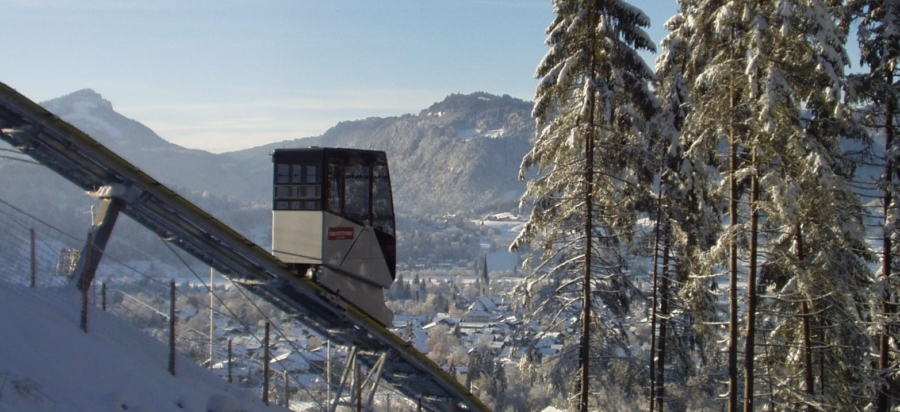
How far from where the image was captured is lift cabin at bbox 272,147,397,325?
1496 cm

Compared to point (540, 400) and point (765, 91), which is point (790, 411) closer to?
point (765, 91)

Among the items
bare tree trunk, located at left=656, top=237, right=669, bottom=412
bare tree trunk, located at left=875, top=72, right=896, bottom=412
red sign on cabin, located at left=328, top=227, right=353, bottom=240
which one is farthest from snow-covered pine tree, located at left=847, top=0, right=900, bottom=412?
red sign on cabin, located at left=328, top=227, right=353, bottom=240

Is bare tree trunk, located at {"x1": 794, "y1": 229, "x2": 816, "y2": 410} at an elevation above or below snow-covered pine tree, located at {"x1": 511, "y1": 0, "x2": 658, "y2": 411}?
below

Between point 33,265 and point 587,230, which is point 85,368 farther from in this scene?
point 587,230

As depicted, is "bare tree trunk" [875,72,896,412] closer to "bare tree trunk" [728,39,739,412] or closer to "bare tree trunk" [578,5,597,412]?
"bare tree trunk" [728,39,739,412]

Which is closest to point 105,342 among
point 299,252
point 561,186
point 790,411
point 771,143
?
point 299,252

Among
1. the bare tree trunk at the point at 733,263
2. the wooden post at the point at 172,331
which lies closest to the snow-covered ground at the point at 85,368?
the wooden post at the point at 172,331

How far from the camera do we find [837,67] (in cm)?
1412

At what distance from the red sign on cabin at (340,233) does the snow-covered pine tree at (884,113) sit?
434 inches

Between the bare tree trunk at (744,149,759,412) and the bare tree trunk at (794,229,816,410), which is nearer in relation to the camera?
the bare tree trunk at (744,149,759,412)

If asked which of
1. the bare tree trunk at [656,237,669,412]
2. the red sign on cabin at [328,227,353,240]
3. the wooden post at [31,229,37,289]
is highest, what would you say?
the red sign on cabin at [328,227,353,240]

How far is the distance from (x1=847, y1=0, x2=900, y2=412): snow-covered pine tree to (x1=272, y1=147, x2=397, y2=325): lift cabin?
10.5 metres

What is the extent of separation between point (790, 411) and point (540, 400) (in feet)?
121

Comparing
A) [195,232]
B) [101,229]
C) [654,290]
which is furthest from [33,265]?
[654,290]
